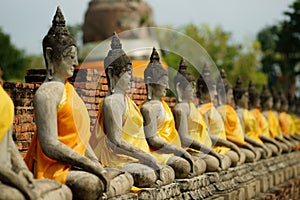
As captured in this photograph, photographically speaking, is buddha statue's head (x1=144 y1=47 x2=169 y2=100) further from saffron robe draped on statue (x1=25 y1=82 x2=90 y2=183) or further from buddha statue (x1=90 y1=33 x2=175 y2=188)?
saffron robe draped on statue (x1=25 y1=82 x2=90 y2=183)

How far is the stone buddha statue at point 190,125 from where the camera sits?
7.87 metres

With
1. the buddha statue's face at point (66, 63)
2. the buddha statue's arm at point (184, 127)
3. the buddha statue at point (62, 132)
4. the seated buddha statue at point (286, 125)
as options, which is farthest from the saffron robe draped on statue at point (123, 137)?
the seated buddha statue at point (286, 125)

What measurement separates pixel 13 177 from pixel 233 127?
627cm

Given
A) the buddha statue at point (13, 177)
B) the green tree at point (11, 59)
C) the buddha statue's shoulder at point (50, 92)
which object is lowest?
the buddha statue at point (13, 177)

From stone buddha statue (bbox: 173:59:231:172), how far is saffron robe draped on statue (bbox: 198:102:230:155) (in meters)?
0.54

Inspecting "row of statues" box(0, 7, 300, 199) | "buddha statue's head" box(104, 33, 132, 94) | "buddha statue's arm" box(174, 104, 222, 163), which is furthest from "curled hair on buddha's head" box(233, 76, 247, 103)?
"buddha statue's head" box(104, 33, 132, 94)

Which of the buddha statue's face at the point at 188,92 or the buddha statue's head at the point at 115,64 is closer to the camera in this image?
the buddha statue's head at the point at 115,64

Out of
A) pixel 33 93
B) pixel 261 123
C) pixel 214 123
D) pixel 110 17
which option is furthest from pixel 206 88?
pixel 110 17

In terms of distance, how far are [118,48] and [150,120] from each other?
1018 millimetres

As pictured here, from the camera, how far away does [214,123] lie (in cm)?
908

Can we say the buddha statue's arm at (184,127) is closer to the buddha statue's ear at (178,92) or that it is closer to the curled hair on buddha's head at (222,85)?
the buddha statue's ear at (178,92)

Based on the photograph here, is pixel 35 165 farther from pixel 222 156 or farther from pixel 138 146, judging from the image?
pixel 222 156

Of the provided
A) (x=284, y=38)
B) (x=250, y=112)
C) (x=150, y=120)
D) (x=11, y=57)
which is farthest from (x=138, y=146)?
(x=11, y=57)

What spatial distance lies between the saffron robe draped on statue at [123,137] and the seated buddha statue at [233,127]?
372cm
